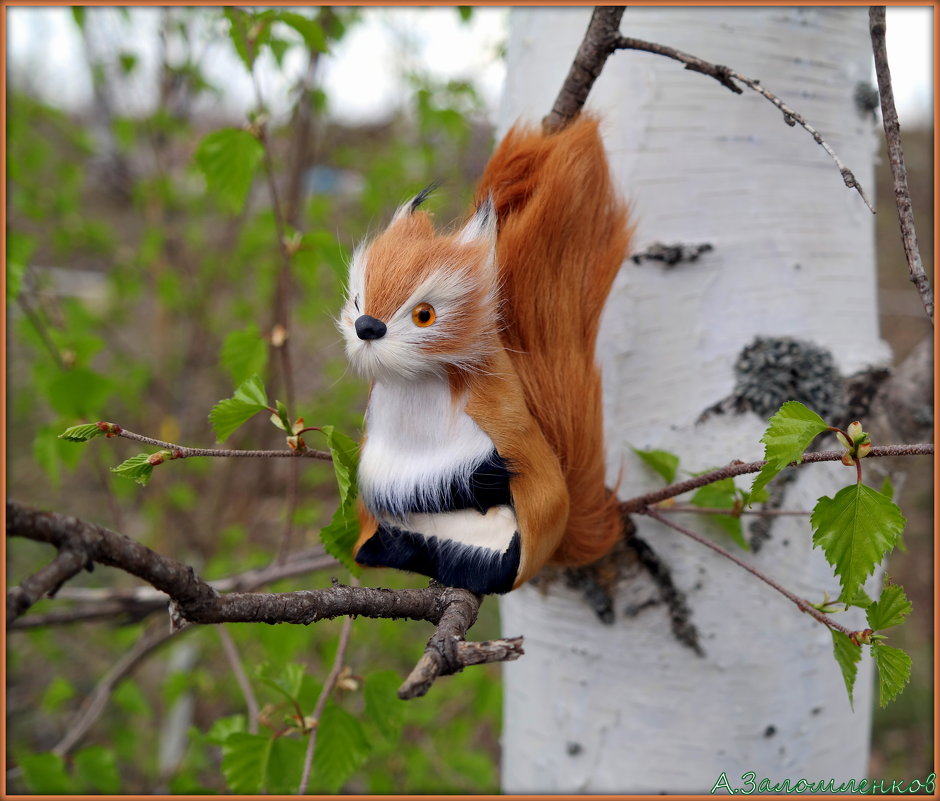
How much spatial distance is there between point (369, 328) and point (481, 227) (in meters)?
0.13

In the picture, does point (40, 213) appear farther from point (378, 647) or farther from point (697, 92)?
point (697, 92)

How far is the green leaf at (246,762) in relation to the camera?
68cm

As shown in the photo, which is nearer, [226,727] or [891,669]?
[891,669]

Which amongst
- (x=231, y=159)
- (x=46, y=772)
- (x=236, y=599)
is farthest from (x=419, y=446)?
A: (x=46, y=772)

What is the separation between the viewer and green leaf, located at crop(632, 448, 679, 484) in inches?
26.3

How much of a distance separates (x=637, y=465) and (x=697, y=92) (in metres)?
0.38

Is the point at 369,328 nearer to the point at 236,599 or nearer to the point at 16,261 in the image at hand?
the point at 236,599

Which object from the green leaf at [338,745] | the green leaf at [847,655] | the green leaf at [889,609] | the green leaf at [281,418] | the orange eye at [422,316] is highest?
the orange eye at [422,316]

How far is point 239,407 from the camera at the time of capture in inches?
21.8

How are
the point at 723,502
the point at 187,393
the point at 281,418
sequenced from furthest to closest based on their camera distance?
the point at 187,393
the point at 723,502
the point at 281,418

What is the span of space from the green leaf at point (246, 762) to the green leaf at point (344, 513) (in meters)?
0.21

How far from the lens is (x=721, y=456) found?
709mm

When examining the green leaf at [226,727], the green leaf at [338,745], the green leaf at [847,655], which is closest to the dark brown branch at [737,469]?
the green leaf at [847,655]

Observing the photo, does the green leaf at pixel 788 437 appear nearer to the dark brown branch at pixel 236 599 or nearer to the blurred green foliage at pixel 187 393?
the dark brown branch at pixel 236 599
